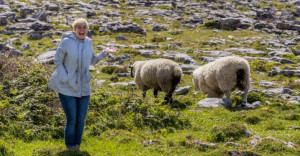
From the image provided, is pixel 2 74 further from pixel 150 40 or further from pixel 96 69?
pixel 150 40

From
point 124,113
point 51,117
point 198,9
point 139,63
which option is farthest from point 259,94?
point 198,9

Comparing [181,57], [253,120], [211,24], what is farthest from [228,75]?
[211,24]

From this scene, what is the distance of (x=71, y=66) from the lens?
7.11 meters

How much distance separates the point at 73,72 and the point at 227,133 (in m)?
4.55

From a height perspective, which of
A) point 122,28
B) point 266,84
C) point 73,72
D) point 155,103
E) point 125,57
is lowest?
point 125,57

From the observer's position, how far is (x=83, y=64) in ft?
23.7

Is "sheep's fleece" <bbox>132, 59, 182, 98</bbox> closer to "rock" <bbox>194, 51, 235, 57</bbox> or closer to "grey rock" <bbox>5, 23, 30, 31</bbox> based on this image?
"rock" <bbox>194, 51, 235, 57</bbox>

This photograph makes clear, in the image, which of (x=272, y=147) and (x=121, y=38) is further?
(x=121, y=38)

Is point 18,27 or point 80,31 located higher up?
point 80,31

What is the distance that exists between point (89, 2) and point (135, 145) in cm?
4730

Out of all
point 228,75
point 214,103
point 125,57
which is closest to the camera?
point 214,103

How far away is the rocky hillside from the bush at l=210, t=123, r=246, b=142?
0.09 feet

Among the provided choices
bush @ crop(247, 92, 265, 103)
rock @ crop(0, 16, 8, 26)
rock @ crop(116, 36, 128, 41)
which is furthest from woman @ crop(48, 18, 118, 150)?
rock @ crop(0, 16, 8, 26)

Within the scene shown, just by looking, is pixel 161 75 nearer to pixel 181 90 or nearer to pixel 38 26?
pixel 181 90
